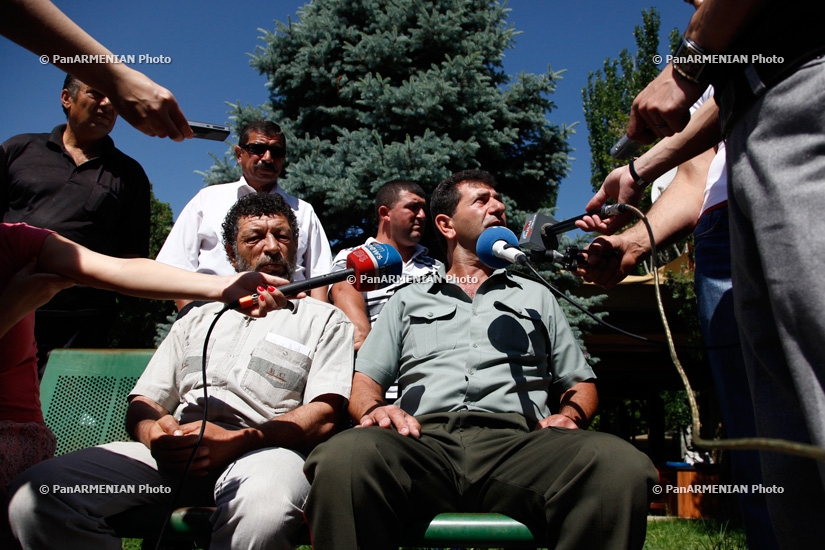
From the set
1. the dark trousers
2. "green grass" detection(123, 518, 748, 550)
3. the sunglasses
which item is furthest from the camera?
the sunglasses

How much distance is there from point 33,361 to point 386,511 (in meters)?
1.66

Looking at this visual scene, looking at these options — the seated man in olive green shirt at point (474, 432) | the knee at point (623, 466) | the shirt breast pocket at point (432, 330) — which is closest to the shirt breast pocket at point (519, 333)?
the seated man in olive green shirt at point (474, 432)

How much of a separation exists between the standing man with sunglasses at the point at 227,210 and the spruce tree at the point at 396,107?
7.69 ft

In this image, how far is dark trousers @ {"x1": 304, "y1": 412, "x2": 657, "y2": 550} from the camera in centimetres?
209

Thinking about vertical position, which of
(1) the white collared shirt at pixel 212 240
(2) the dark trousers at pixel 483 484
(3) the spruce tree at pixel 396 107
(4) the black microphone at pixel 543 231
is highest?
(3) the spruce tree at pixel 396 107

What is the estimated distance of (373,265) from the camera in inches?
108

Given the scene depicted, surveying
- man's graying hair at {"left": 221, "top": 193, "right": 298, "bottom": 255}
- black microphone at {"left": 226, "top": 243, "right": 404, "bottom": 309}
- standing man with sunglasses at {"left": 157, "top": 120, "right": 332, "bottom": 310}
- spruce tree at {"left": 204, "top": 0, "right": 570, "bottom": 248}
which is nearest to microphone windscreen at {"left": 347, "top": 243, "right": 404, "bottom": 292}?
black microphone at {"left": 226, "top": 243, "right": 404, "bottom": 309}

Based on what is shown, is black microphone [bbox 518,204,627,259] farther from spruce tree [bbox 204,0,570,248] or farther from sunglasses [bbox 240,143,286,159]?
spruce tree [bbox 204,0,570,248]

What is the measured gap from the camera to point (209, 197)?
465 cm

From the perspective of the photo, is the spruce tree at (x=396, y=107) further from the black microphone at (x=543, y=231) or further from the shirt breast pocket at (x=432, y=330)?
the black microphone at (x=543, y=231)

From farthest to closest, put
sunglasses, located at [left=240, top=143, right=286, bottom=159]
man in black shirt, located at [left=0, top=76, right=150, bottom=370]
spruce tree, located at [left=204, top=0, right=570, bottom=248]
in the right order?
1. spruce tree, located at [left=204, top=0, right=570, bottom=248]
2. sunglasses, located at [left=240, top=143, right=286, bottom=159]
3. man in black shirt, located at [left=0, top=76, right=150, bottom=370]

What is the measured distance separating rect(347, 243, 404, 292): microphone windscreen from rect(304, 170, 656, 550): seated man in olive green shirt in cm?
44

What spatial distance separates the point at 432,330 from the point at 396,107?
15.6ft

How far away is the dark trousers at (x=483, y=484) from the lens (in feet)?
6.86
